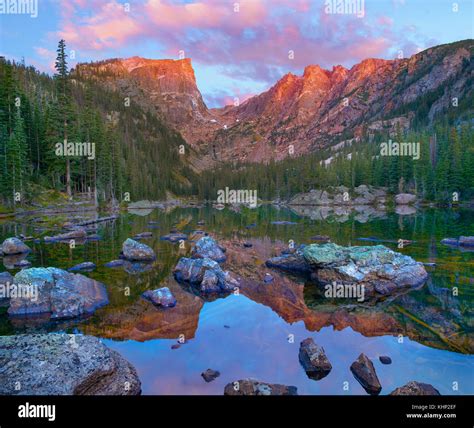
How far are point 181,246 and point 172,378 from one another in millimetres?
22577

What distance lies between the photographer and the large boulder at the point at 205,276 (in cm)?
1956

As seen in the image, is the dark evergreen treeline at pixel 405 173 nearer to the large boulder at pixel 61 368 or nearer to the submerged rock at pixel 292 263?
the submerged rock at pixel 292 263

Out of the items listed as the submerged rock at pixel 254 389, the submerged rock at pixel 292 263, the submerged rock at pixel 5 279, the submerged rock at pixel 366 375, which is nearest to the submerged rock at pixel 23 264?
the submerged rock at pixel 5 279

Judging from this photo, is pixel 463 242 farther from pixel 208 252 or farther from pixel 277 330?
pixel 277 330

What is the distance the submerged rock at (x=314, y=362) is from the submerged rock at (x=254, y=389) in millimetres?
1630

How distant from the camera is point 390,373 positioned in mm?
10359

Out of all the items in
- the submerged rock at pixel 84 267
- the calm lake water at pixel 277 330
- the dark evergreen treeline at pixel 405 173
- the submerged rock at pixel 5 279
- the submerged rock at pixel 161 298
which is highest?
the dark evergreen treeline at pixel 405 173

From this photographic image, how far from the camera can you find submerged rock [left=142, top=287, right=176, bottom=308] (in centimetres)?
1645

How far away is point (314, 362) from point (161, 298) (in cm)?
884

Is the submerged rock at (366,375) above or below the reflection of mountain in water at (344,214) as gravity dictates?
below

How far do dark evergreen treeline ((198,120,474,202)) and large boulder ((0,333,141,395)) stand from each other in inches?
4008

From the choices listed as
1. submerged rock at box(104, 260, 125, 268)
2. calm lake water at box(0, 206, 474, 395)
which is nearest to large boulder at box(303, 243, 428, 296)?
calm lake water at box(0, 206, 474, 395)

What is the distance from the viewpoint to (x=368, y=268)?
1962 centimetres
